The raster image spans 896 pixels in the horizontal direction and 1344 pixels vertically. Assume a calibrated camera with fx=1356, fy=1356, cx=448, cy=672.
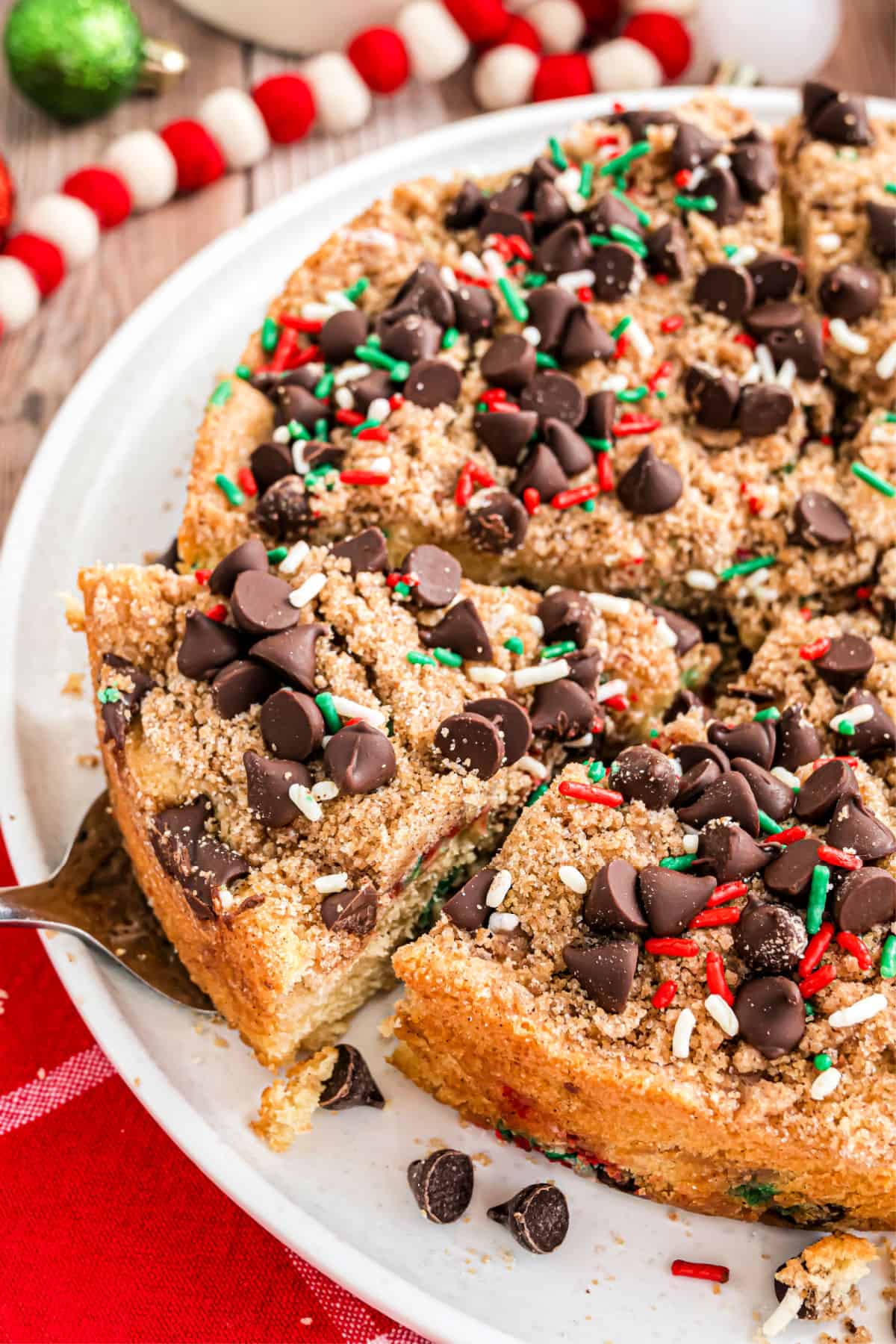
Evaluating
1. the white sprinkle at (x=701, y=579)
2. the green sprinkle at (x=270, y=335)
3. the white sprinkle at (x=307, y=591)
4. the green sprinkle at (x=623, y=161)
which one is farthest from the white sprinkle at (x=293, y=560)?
the green sprinkle at (x=623, y=161)

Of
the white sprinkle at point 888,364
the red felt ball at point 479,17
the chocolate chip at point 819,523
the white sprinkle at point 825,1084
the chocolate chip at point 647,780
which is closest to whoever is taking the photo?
the white sprinkle at point 825,1084

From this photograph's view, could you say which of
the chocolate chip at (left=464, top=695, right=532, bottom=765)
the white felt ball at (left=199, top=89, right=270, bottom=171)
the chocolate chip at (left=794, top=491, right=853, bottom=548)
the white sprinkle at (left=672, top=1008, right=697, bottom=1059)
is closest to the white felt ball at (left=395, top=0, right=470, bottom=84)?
the white felt ball at (left=199, top=89, right=270, bottom=171)

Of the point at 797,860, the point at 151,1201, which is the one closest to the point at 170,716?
the point at 151,1201

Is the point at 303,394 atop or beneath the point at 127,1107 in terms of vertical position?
atop

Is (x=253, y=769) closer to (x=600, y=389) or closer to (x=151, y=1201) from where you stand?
(x=151, y=1201)

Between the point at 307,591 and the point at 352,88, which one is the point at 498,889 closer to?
the point at 307,591

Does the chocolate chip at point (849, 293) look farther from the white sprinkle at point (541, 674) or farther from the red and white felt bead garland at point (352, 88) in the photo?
the red and white felt bead garland at point (352, 88)
